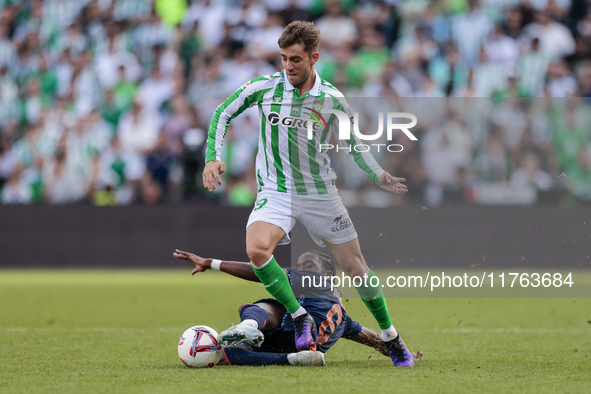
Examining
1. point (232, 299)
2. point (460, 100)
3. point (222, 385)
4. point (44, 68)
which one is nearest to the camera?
point (222, 385)

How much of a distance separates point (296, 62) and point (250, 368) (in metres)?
1.94

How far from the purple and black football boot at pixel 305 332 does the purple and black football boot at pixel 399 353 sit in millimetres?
534

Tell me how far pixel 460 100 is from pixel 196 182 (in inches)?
169

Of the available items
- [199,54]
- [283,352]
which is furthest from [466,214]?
[199,54]

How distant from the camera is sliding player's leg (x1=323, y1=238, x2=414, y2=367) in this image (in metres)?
5.10

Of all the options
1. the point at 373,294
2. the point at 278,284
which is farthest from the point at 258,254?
the point at 373,294

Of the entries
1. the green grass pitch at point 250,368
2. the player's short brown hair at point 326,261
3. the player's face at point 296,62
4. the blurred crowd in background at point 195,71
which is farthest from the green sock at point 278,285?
the blurred crowd in background at point 195,71

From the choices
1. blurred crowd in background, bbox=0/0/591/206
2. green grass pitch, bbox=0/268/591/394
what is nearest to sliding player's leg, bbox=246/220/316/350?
green grass pitch, bbox=0/268/591/394

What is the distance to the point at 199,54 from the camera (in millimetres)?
14078

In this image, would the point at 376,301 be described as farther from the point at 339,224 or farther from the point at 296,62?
the point at 296,62

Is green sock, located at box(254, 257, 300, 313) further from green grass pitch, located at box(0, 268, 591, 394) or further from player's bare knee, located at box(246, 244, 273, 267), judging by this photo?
green grass pitch, located at box(0, 268, 591, 394)

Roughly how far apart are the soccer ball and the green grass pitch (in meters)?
0.09

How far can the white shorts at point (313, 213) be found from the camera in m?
5.16

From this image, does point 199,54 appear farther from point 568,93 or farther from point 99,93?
point 568,93
